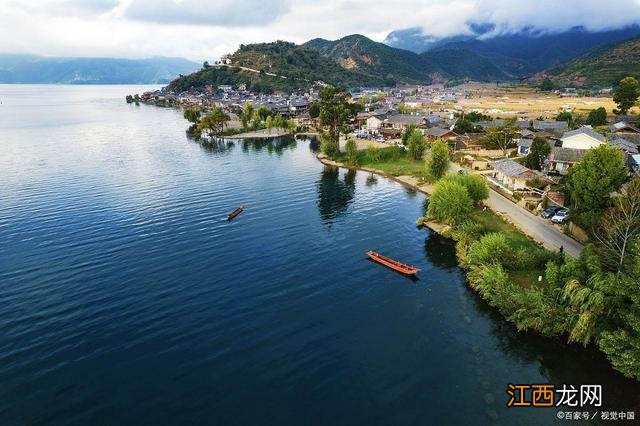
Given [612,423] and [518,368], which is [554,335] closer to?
[518,368]

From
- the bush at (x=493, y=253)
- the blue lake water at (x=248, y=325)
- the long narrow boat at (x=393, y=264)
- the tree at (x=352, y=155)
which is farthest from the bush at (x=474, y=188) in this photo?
the tree at (x=352, y=155)

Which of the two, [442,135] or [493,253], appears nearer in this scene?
[493,253]

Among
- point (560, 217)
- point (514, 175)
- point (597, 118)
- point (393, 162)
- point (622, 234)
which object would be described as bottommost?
point (560, 217)

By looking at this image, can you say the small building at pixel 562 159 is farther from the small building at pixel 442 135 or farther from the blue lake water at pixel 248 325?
the small building at pixel 442 135

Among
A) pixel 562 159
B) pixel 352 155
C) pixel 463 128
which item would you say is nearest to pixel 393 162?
pixel 352 155

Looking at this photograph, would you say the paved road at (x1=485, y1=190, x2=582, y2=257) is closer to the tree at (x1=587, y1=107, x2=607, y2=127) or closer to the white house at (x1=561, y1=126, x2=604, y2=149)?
the white house at (x1=561, y1=126, x2=604, y2=149)

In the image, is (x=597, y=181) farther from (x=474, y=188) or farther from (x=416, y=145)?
(x=416, y=145)
